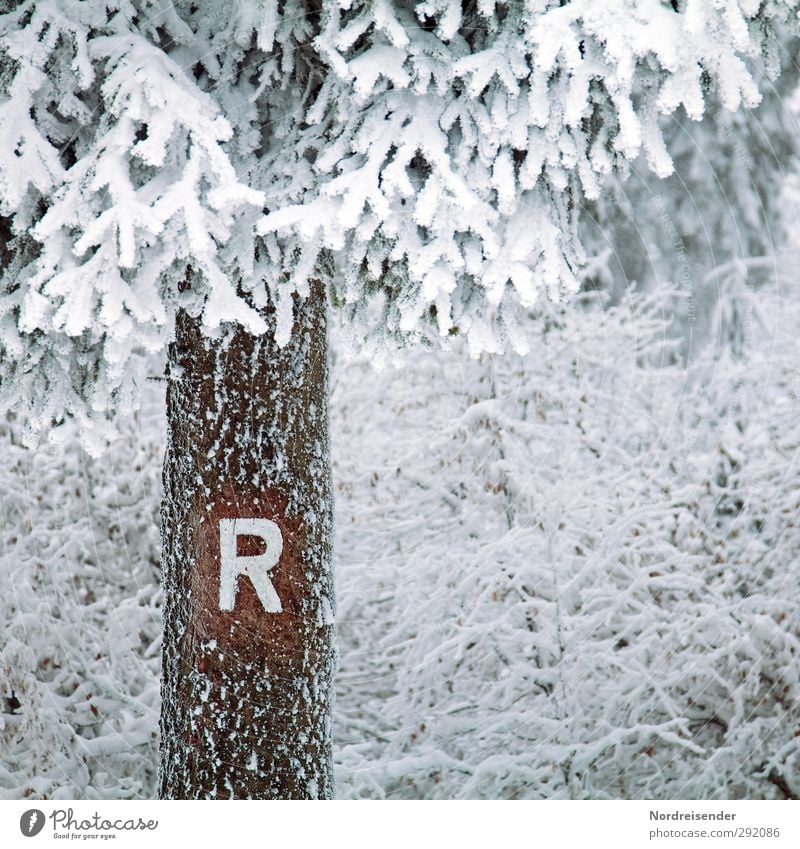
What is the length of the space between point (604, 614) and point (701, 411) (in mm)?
1382

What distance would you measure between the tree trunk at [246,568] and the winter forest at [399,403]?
0.04 feet

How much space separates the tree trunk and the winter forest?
1 cm

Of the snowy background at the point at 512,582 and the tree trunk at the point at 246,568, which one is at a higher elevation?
the tree trunk at the point at 246,568

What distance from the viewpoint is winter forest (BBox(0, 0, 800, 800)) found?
8.69ft

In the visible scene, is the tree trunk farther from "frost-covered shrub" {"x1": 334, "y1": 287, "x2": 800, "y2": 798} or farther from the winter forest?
"frost-covered shrub" {"x1": 334, "y1": 287, "x2": 800, "y2": 798}

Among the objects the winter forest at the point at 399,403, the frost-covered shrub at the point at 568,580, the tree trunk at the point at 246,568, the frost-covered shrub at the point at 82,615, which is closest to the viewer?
the winter forest at the point at 399,403

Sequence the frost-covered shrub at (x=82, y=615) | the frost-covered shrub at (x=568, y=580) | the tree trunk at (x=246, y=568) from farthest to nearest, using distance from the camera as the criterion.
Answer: the frost-covered shrub at (x=82, y=615)
the frost-covered shrub at (x=568, y=580)
the tree trunk at (x=246, y=568)

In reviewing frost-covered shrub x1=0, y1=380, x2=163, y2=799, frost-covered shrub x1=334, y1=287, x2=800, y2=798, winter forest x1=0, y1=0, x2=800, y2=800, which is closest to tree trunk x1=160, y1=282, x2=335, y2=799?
winter forest x1=0, y1=0, x2=800, y2=800

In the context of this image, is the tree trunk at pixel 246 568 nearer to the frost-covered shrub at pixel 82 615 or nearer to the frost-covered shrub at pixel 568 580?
the frost-covered shrub at pixel 568 580

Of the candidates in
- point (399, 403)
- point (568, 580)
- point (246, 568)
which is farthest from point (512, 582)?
point (246, 568)

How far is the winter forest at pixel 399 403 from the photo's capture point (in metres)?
2.65

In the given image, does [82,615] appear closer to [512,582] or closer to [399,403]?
[399,403]

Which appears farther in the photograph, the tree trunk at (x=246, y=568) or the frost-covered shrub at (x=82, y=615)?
the frost-covered shrub at (x=82, y=615)

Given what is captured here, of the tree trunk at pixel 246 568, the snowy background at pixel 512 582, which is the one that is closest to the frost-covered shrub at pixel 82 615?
the snowy background at pixel 512 582
